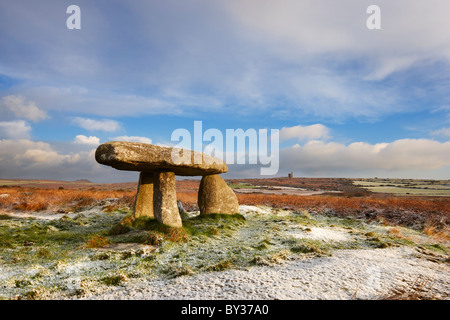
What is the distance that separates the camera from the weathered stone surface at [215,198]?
44.5ft

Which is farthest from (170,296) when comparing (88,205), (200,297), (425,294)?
(88,205)

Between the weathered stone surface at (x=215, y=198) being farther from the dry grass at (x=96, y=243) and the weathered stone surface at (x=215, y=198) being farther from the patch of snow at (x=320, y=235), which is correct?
the dry grass at (x=96, y=243)

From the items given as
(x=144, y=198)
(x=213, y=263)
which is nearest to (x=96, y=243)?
(x=144, y=198)

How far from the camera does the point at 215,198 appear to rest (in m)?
13.6

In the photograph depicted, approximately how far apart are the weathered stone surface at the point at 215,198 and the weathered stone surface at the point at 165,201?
8.82 feet

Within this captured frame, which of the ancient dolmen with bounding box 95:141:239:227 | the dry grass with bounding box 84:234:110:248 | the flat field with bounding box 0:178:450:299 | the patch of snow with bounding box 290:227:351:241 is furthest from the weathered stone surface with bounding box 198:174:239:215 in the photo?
the dry grass with bounding box 84:234:110:248

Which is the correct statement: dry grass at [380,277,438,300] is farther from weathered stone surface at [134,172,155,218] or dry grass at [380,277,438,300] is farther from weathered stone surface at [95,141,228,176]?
weathered stone surface at [134,172,155,218]

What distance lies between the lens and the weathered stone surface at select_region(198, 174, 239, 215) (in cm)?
1355

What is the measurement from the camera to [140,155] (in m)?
9.28

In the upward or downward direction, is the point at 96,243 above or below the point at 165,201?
below

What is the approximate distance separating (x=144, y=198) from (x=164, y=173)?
224 centimetres

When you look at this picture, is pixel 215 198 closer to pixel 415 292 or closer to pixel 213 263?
pixel 213 263

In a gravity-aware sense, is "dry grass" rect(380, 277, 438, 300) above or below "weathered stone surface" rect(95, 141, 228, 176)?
below
